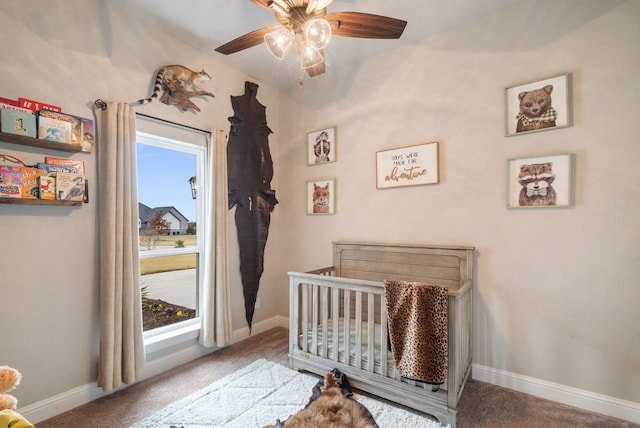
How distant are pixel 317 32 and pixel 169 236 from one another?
6.38 ft

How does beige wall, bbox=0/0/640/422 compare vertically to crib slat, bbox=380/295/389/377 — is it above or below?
above

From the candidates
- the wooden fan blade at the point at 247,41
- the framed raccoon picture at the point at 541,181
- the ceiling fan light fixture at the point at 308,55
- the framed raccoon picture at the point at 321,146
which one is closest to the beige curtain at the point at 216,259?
the framed raccoon picture at the point at 321,146

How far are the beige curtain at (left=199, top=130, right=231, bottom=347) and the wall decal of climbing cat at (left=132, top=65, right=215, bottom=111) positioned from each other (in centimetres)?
34

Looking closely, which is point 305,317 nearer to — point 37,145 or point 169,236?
point 169,236

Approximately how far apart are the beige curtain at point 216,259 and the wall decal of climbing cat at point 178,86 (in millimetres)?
339

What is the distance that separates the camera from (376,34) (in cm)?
155

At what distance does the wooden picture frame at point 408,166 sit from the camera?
93.0 inches

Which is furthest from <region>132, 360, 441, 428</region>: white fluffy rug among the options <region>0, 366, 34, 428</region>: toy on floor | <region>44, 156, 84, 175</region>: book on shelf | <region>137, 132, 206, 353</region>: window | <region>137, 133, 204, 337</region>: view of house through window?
<region>44, 156, 84, 175</region>: book on shelf

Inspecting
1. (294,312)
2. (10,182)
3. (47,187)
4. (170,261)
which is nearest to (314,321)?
(294,312)

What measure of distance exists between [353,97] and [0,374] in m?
2.79

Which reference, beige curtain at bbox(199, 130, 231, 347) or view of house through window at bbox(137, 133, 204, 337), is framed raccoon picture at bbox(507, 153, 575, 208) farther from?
view of house through window at bbox(137, 133, 204, 337)

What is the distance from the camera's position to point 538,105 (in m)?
1.96

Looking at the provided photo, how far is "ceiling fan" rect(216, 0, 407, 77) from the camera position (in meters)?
1.37

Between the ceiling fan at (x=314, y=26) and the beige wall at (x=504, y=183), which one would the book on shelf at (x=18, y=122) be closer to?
the ceiling fan at (x=314, y=26)
